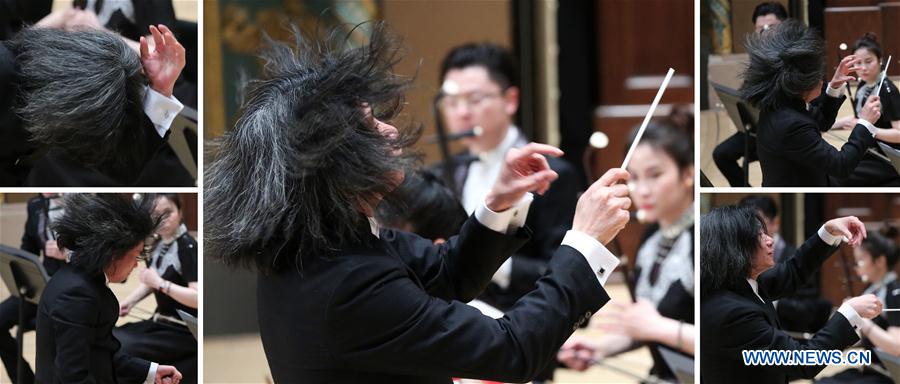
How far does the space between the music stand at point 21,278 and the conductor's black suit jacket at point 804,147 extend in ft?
3.81

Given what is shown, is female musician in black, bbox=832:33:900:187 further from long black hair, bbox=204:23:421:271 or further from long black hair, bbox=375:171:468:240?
long black hair, bbox=375:171:468:240

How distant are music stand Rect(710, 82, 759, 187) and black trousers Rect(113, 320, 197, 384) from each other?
3.12ft

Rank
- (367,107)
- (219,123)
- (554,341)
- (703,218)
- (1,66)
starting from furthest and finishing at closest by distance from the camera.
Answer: (219,123) < (703,218) < (1,66) < (367,107) < (554,341)

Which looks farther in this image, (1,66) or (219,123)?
(219,123)

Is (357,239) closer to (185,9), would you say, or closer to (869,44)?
(185,9)

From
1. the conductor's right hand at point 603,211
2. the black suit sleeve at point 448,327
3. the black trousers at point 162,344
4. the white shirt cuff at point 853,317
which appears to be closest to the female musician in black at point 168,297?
the black trousers at point 162,344

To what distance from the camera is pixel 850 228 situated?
5.64 ft

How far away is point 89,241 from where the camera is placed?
69.0 inches

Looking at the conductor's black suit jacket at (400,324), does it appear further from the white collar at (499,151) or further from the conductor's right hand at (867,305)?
the white collar at (499,151)

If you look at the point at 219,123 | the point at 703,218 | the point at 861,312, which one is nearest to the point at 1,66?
the point at 703,218

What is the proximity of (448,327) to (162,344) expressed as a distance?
0.68 m

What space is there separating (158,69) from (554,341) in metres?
0.79

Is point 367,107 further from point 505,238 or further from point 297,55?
point 505,238

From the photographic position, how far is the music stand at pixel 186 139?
1.80 m
